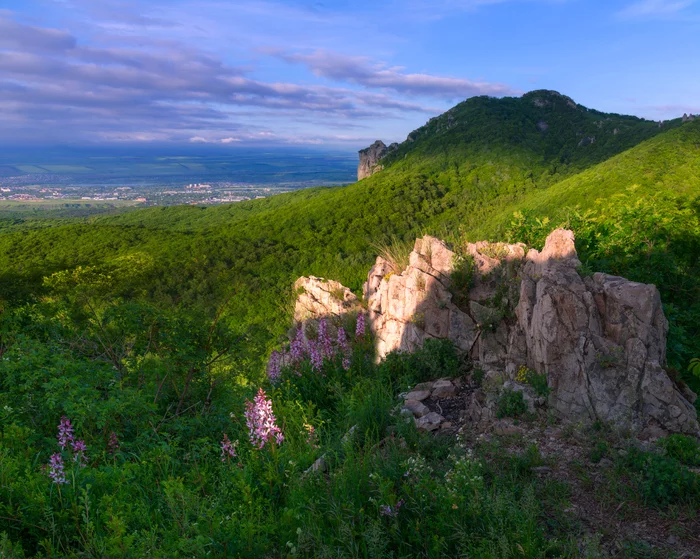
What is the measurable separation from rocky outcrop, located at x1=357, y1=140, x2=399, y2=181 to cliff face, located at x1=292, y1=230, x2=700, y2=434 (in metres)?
87.0

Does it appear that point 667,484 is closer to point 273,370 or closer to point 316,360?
point 316,360

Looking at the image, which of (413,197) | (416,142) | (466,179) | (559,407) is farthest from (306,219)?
(559,407)

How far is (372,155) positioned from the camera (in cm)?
9756

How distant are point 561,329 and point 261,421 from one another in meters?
4.01

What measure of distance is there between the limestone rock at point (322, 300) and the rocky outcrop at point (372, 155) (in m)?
81.5

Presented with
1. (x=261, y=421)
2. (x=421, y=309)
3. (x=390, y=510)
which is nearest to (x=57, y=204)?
(x=421, y=309)

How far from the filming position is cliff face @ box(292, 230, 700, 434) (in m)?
A: 5.32

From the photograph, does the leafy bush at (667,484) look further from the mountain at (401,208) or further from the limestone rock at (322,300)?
the limestone rock at (322,300)

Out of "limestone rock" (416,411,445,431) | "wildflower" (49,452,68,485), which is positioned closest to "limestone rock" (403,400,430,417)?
"limestone rock" (416,411,445,431)

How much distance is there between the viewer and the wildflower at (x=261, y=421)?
13.3 feet

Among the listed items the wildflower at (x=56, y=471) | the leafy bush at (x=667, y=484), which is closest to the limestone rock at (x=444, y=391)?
A: the leafy bush at (x=667, y=484)

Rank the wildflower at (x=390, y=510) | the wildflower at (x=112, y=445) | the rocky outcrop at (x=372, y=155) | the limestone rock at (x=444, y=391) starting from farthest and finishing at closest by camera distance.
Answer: the rocky outcrop at (x=372, y=155) → the limestone rock at (x=444, y=391) → the wildflower at (x=112, y=445) → the wildflower at (x=390, y=510)

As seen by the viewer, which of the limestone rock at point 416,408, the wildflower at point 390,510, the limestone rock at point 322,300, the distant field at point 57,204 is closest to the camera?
the wildflower at point 390,510

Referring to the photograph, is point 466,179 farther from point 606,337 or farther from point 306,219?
point 606,337
